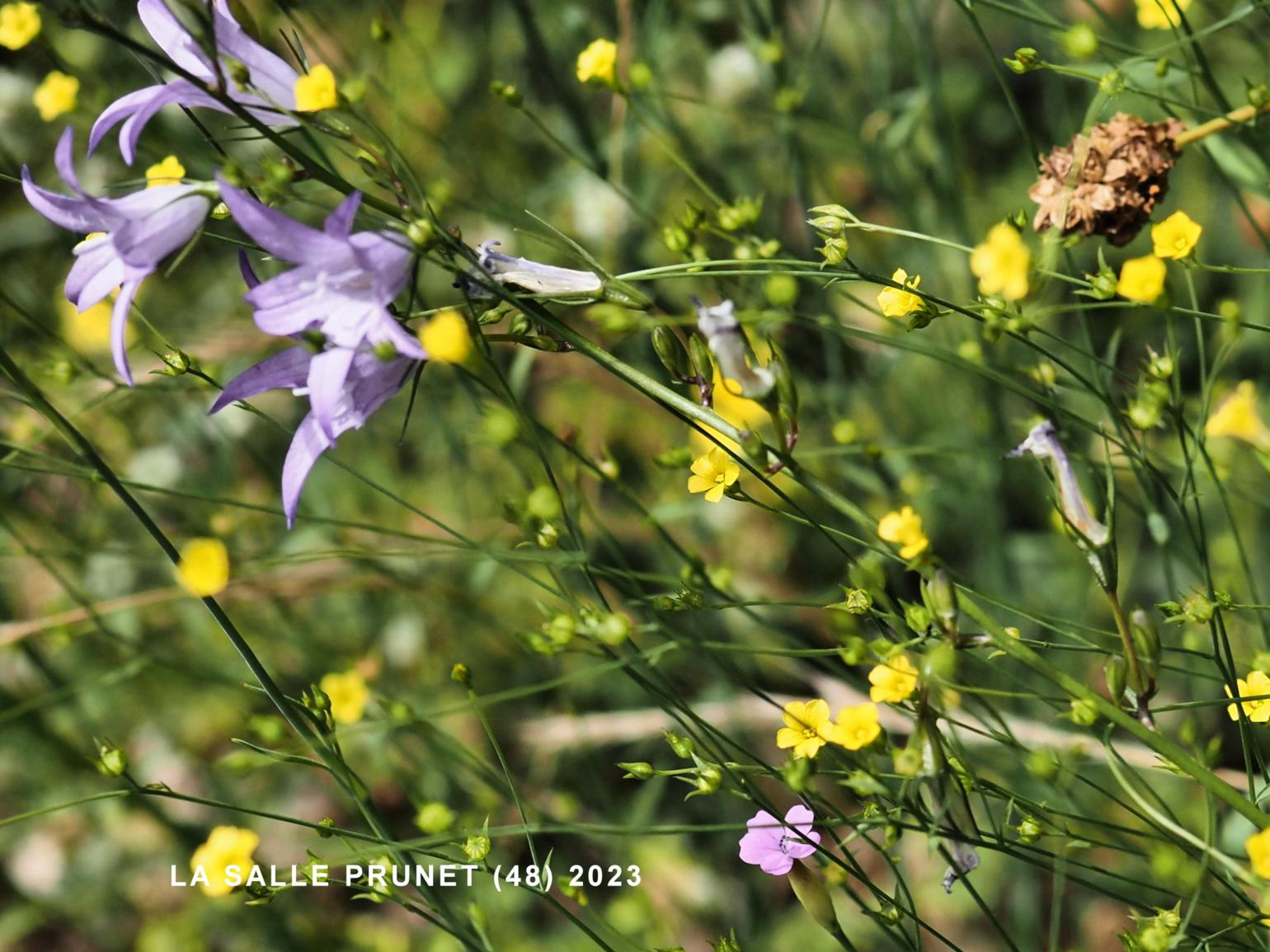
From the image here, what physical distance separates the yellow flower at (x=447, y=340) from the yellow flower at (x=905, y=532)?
1.17 feet

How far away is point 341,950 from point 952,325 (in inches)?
64.6

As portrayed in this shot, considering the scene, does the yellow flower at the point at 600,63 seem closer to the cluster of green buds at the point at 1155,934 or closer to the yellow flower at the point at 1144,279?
the yellow flower at the point at 1144,279

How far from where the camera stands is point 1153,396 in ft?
3.23

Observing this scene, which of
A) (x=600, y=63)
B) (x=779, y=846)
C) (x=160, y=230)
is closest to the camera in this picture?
(x=160, y=230)

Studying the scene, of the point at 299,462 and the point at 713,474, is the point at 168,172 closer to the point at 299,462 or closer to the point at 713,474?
the point at 299,462

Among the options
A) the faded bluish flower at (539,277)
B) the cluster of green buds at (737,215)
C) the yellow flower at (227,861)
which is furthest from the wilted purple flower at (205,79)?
the yellow flower at (227,861)

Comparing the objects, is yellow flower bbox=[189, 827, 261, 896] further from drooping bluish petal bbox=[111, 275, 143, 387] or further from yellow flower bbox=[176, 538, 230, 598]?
drooping bluish petal bbox=[111, 275, 143, 387]

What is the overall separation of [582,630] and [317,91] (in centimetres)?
50

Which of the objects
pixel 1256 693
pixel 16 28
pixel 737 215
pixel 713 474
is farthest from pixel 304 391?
pixel 1256 693

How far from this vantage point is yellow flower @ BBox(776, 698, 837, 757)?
1044 mm

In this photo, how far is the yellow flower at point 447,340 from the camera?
83 centimetres

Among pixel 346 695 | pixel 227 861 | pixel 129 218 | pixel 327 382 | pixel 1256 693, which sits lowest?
pixel 346 695

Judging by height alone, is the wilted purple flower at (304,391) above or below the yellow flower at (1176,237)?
below

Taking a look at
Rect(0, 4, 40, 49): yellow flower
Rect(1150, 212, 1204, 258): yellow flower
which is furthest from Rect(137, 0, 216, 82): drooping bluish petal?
Rect(1150, 212, 1204, 258): yellow flower
